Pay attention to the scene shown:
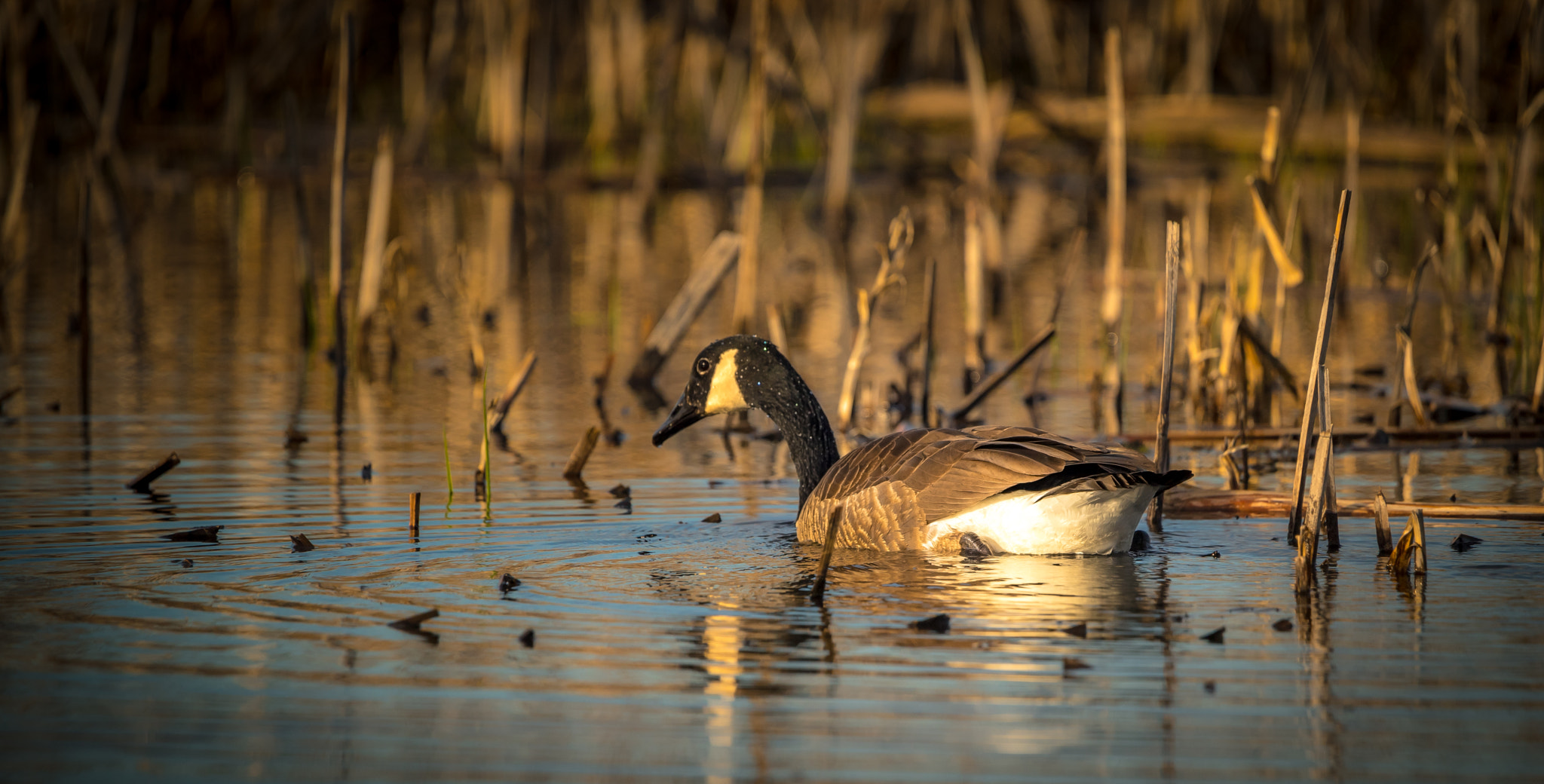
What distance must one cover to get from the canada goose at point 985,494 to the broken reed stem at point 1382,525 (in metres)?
0.69

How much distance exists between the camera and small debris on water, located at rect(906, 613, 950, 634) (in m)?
5.51

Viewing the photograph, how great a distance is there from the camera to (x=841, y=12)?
20266 mm

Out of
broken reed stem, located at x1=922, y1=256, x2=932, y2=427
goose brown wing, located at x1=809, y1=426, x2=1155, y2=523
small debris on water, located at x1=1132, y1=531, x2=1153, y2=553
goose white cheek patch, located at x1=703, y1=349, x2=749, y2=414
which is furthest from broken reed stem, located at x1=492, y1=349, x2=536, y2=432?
small debris on water, located at x1=1132, y1=531, x2=1153, y2=553

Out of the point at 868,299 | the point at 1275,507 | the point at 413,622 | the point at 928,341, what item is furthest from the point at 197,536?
the point at 928,341

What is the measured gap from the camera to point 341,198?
33.8 ft

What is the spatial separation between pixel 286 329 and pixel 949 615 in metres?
9.57

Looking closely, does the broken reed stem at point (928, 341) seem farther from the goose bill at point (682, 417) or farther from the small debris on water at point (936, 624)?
the small debris on water at point (936, 624)

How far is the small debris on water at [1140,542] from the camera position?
6.95 meters

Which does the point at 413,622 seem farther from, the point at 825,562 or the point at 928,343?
the point at 928,343

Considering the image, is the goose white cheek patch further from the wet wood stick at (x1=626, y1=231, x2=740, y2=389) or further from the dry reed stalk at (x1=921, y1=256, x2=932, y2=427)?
the wet wood stick at (x1=626, y1=231, x2=740, y2=389)

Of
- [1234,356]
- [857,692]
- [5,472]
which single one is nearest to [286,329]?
[5,472]

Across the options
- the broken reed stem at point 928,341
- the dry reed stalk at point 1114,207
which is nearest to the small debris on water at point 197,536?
the broken reed stem at point 928,341

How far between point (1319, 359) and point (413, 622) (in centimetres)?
323

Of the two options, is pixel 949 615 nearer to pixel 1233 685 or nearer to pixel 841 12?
pixel 1233 685
